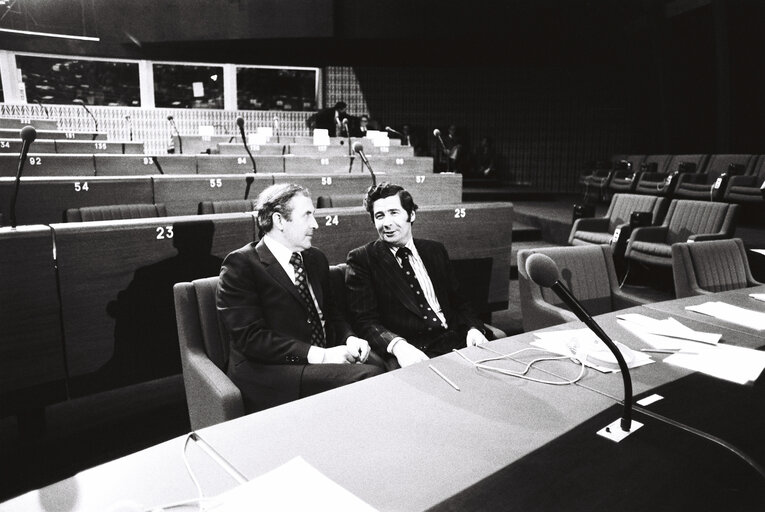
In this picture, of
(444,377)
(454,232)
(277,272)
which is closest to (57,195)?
(277,272)

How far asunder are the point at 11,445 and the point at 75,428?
0.25m

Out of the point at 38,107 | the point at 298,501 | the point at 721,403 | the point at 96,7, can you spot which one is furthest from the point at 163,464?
the point at 38,107

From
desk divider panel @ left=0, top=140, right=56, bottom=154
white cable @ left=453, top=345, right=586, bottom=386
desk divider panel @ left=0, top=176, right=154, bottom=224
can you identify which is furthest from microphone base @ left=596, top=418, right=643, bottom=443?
desk divider panel @ left=0, top=140, right=56, bottom=154

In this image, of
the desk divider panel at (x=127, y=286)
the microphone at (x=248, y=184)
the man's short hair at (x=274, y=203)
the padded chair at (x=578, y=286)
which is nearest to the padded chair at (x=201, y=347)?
the man's short hair at (x=274, y=203)

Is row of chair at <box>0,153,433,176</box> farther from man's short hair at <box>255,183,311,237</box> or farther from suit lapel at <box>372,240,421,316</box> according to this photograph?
suit lapel at <box>372,240,421,316</box>

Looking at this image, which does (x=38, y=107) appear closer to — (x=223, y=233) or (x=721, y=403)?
(x=223, y=233)

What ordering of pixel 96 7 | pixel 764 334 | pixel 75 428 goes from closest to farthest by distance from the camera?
pixel 764 334 → pixel 75 428 → pixel 96 7

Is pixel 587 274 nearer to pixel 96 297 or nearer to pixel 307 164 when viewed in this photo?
pixel 96 297

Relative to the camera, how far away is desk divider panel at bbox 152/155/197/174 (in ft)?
16.6

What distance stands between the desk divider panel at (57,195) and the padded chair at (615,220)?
4.26 meters

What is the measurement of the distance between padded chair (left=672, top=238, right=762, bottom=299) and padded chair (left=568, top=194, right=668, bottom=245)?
6.97 ft

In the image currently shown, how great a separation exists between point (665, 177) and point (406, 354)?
7.44 m

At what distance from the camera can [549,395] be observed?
1299mm

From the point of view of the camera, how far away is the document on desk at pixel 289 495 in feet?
2.73
